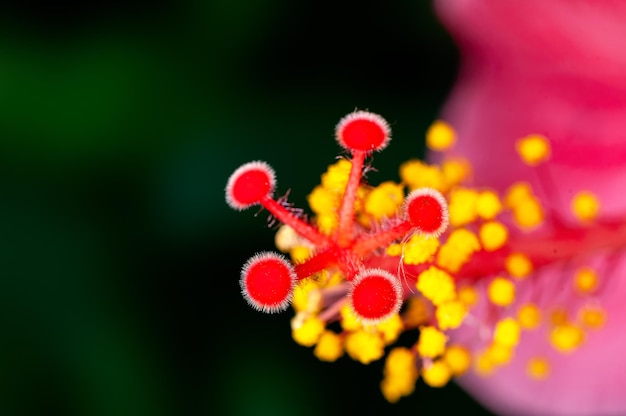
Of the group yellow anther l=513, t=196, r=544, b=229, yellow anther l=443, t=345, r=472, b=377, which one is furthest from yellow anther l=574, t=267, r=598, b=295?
yellow anther l=443, t=345, r=472, b=377

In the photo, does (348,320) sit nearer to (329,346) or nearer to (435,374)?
(329,346)

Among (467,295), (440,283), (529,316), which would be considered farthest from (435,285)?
(529,316)

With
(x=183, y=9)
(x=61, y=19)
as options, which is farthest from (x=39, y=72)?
(x=183, y=9)

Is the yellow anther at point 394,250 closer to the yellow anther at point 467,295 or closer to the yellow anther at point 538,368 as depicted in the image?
the yellow anther at point 467,295

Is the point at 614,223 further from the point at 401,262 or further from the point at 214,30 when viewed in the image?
the point at 214,30

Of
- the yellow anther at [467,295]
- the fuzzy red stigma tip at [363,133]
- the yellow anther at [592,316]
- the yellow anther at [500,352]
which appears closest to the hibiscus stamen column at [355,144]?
the fuzzy red stigma tip at [363,133]

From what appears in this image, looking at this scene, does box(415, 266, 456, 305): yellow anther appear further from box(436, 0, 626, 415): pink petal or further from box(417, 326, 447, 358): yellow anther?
box(436, 0, 626, 415): pink petal
